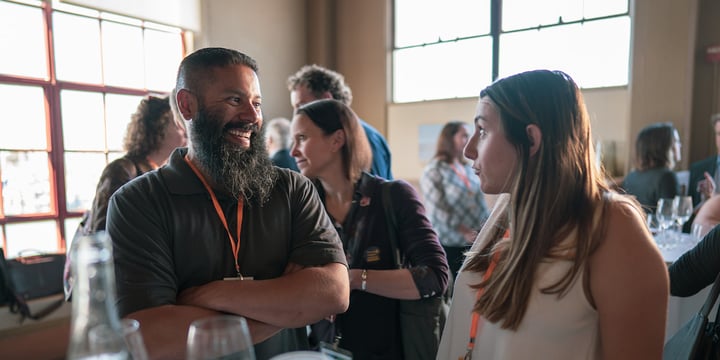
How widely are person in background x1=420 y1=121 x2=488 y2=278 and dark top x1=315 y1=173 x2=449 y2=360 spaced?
190 centimetres

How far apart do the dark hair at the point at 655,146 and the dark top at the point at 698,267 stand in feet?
7.16

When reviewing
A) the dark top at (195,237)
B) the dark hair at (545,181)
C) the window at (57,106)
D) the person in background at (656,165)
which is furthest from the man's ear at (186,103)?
the window at (57,106)

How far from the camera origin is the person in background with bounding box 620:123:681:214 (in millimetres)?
3305

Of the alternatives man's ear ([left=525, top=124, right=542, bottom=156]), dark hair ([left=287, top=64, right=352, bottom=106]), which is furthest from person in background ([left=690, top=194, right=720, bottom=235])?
dark hair ([left=287, top=64, right=352, bottom=106])

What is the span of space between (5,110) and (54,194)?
98 centimetres

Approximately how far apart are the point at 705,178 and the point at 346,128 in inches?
124

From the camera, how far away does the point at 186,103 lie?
1.41 metres

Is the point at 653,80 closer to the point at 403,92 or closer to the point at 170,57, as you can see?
the point at 403,92

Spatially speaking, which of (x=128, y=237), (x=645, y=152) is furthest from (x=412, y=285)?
(x=645, y=152)

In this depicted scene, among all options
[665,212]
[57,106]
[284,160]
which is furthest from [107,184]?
[57,106]

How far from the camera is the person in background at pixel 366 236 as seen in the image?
5.55ft

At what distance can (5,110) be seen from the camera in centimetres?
445

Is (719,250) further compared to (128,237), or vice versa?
(719,250)

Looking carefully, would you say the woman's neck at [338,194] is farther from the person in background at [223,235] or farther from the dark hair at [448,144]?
the dark hair at [448,144]
